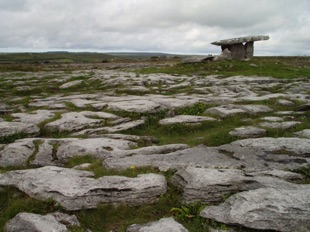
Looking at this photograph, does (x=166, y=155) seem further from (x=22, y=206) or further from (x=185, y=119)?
(x=22, y=206)

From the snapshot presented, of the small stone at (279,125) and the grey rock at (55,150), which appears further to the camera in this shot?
the small stone at (279,125)

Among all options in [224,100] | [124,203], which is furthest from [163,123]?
[124,203]

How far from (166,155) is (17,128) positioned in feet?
27.0

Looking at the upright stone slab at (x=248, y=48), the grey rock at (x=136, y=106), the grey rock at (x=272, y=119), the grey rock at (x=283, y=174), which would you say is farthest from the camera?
the upright stone slab at (x=248, y=48)

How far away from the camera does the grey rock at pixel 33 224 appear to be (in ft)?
24.3

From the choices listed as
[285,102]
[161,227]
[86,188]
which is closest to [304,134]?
[285,102]

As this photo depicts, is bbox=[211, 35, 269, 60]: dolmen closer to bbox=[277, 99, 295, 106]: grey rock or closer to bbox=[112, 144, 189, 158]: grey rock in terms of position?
bbox=[277, 99, 295, 106]: grey rock

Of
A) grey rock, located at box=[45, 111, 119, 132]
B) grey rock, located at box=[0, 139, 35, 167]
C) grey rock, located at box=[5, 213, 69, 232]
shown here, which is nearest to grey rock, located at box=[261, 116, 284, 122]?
grey rock, located at box=[45, 111, 119, 132]

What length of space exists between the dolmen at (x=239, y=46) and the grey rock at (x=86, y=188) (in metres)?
40.3

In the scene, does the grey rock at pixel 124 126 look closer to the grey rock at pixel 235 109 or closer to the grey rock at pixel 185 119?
the grey rock at pixel 185 119

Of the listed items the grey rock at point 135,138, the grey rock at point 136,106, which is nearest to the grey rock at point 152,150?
the grey rock at point 135,138

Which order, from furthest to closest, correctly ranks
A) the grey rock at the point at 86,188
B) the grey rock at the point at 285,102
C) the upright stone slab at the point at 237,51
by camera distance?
the upright stone slab at the point at 237,51
the grey rock at the point at 285,102
the grey rock at the point at 86,188

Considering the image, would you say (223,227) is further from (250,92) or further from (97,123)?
(250,92)

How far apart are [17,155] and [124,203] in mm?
6223
